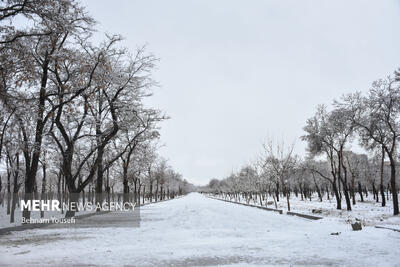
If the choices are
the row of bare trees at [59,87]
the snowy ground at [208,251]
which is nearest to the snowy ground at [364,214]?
the snowy ground at [208,251]

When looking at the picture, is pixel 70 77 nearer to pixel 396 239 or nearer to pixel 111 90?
pixel 111 90

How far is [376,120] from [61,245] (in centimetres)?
2274

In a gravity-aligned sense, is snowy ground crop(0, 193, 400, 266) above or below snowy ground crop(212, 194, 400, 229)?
above

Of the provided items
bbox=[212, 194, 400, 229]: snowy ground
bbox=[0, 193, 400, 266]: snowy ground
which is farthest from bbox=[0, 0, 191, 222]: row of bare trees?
bbox=[212, 194, 400, 229]: snowy ground

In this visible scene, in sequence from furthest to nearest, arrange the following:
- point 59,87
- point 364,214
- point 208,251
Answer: point 364,214 < point 59,87 < point 208,251

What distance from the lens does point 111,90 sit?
69.7 feet

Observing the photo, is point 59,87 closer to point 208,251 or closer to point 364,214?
point 208,251

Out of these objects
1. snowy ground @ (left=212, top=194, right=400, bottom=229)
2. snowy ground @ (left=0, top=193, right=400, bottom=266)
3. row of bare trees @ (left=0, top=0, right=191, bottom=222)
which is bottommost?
snowy ground @ (left=212, top=194, right=400, bottom=229)

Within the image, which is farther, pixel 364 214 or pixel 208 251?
pixel 364 214

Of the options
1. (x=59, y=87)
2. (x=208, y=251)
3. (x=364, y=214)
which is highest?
(x=59, y=87)

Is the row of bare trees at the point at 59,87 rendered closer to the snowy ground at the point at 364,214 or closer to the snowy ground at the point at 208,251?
the snowy ground at the point at 208,251

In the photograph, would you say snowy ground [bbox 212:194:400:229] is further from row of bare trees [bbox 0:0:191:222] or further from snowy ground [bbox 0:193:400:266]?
row of bare trees [bbox 0:0:191:222]

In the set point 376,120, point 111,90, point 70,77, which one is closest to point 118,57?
point 111,90

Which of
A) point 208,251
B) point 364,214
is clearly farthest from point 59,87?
point 364,214
